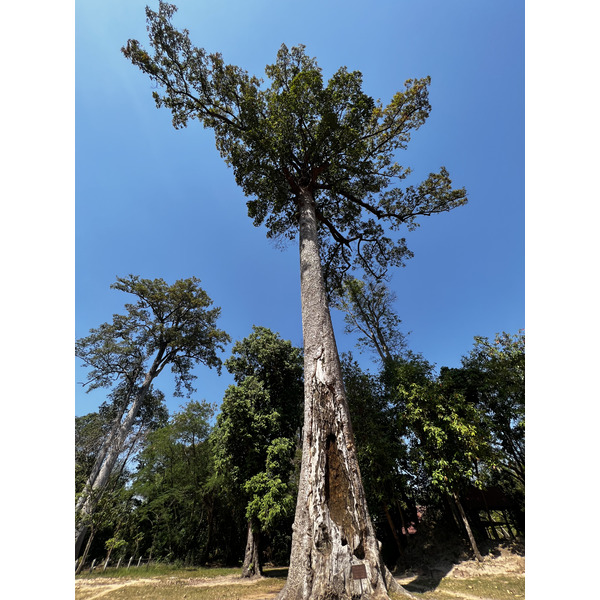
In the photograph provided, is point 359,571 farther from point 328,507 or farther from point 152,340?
point 152,340

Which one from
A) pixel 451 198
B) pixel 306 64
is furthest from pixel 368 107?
pixel 451 198

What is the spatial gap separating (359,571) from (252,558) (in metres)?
8.32

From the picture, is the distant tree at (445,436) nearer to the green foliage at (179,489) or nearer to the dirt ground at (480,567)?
the dirt ground at (480,567)

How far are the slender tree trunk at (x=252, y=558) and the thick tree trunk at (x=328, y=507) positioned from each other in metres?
7.16

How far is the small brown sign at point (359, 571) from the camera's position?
3230mm

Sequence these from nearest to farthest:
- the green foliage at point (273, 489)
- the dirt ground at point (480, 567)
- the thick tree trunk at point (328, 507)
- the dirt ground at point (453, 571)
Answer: the thick tree trunk at point (328, 507), the dirt ground at point (453, 571), the dirt ground at point (480, 567), the green foliage at point (273, 489)

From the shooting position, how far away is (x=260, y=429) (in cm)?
990

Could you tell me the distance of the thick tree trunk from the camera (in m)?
3.22

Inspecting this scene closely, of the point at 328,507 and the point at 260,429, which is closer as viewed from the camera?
the point at 328,507

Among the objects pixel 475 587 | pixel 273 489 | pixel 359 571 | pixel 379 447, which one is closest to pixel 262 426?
pixel 273 489

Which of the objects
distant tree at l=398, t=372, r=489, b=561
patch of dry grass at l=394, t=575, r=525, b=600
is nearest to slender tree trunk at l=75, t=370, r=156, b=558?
patch of dry grass at l=394, t=575, r=525, b=600

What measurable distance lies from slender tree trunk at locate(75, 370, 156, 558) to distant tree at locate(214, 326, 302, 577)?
12.0 feet

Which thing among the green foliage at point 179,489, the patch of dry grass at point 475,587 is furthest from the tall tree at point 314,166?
the green foliage at point 179,489

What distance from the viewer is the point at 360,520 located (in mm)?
3568
